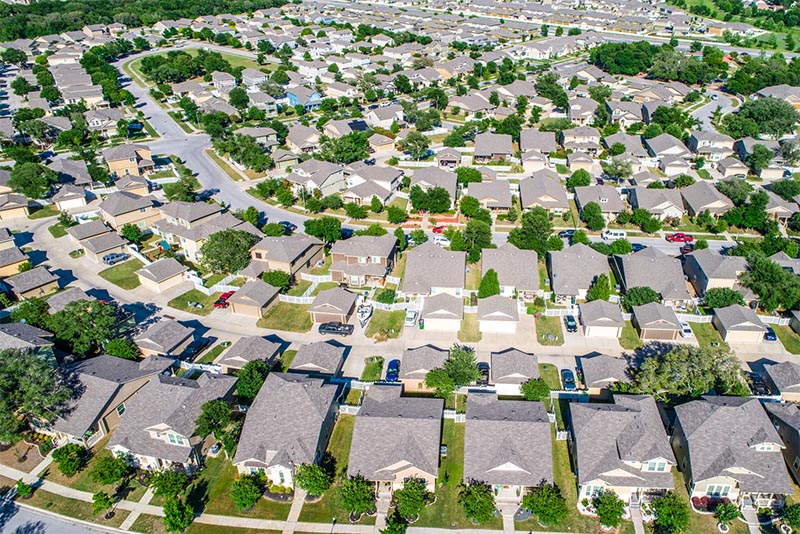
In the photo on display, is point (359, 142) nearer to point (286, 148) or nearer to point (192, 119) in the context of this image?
point (286, 148)

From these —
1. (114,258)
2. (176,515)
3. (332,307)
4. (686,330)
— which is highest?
(176,515)

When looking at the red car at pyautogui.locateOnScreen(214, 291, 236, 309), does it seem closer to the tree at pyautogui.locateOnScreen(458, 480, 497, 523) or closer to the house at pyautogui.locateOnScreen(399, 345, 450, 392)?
the house at pyautogui.locateOnScreen(399, 345, 450, 392)

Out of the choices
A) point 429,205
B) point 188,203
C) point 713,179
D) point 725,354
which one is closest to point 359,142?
point 429,205

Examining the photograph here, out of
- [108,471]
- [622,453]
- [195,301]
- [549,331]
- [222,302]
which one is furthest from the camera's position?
[195,301]

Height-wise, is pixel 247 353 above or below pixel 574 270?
above

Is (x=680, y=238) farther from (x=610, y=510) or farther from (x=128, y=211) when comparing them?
(x=128, y=211)

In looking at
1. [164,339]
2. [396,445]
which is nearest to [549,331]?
[396,445]

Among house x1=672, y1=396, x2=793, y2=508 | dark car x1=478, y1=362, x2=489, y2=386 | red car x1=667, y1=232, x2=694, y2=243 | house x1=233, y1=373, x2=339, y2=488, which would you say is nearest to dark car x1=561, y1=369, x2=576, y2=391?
dark car x1=478, y1=362, x2=489, y2=386
